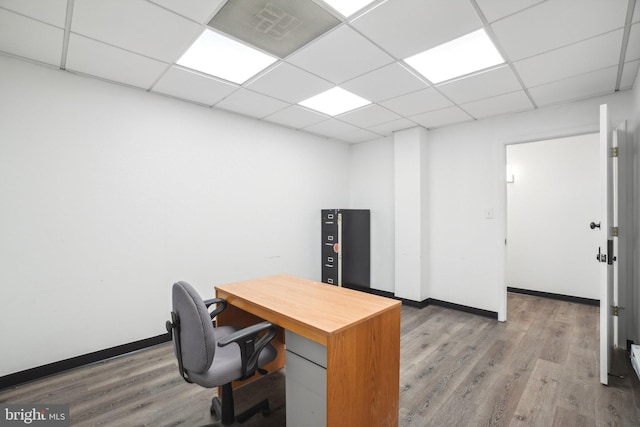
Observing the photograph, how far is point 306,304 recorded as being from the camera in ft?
5.89

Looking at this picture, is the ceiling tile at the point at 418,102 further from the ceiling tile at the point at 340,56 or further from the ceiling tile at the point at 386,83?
the ceiling tile at the point at 340,56

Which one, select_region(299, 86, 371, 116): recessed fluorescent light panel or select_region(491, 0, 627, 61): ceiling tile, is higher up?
select_region(299, 86, 371, 116): recessed fluorescent light panel

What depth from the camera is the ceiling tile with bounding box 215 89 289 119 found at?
3053 millimetres

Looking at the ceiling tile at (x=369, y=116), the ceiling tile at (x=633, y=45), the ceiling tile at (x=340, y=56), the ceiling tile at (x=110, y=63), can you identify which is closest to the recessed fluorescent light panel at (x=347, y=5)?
the ceiling tile at (x=340, y=56)

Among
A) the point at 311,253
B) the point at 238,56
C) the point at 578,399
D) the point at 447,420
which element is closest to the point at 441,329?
the point at 578,399

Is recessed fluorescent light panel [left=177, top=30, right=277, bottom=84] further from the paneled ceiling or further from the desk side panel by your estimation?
the desk side panel

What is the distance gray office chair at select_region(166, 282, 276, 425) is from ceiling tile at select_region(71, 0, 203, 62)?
1.64 m

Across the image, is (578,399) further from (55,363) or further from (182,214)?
(55,363)

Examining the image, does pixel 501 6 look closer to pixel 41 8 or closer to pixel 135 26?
pixel 135 26

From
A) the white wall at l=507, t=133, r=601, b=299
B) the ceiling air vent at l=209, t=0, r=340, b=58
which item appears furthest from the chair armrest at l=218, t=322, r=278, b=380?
the white wall at l=507, t=133, r=601, b=299

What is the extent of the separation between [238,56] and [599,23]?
97.1 inches

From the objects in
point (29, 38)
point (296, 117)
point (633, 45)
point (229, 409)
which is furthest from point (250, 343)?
point (633, 45)

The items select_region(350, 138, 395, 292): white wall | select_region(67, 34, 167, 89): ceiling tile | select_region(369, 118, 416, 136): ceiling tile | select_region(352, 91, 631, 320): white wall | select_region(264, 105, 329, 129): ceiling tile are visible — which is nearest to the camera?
select_region(67, 34, 167, 89): ceiling tile

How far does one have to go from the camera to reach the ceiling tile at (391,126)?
3.96 m
